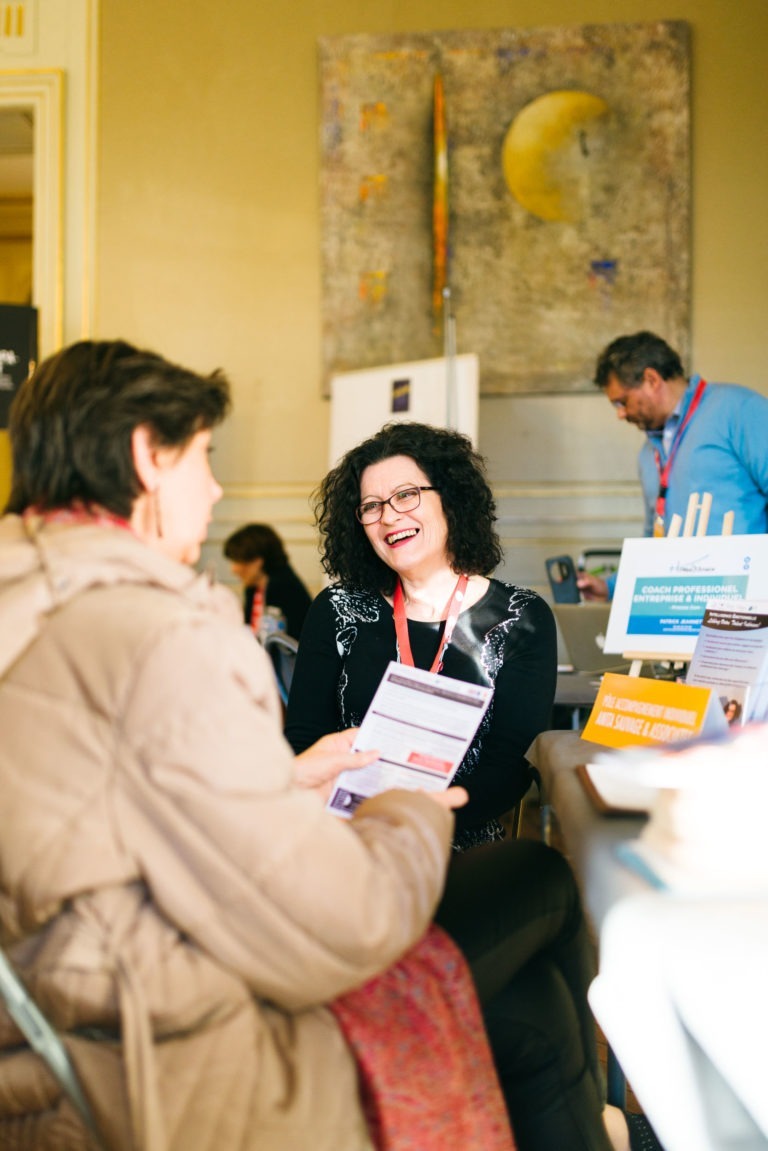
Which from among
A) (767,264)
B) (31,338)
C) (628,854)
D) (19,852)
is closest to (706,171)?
(767,264)

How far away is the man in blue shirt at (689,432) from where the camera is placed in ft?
11.7

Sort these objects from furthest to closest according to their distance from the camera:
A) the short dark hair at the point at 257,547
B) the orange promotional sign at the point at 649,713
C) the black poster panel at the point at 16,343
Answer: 1. the black poster panel at the point at 16,343
2. the short dark hair at the point at 257,547
3. the orange promotional sign at the point at 649,713

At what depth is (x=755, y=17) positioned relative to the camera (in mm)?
5172

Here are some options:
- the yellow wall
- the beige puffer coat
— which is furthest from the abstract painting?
the beige puffer coat

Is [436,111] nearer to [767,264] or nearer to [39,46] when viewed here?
[767,264]

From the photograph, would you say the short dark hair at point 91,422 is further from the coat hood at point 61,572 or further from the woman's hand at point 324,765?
the woman's hand at point 324,765

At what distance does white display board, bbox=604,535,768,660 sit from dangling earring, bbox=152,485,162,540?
3.40 feet

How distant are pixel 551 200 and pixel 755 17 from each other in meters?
1.32

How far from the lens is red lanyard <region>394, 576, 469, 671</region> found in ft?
6.86

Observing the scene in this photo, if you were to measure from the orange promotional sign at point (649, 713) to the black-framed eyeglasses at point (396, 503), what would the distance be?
0.67m

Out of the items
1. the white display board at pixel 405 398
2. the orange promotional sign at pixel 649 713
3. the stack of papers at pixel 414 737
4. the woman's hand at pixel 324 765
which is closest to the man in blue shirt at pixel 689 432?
the white display board at pixel 405 398

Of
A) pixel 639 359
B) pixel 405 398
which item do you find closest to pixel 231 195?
pixel 405 398

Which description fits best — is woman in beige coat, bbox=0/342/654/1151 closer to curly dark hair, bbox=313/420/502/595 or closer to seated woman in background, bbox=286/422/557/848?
seated woman in background, bbox=286/422/557/848

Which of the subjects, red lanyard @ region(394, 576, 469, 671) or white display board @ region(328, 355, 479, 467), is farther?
white display board @ region(328, 355, 479, 467)
